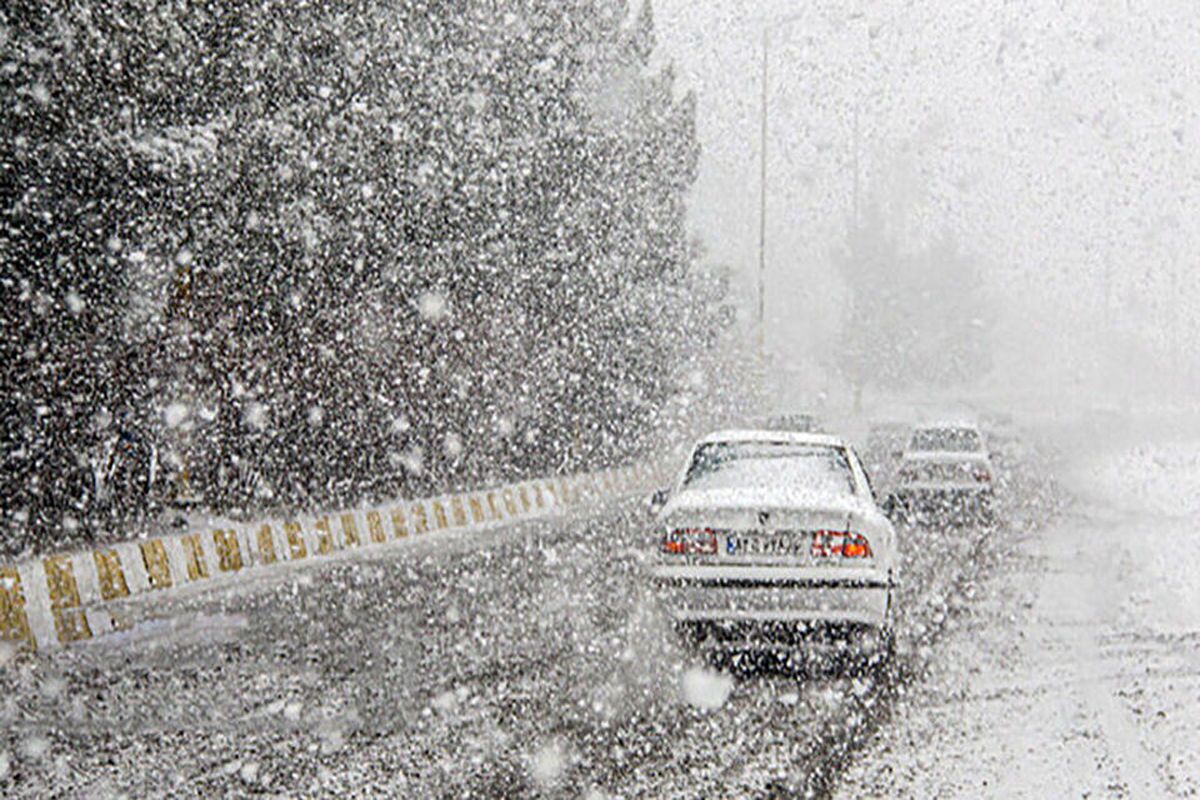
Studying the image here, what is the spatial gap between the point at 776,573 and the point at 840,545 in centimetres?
43

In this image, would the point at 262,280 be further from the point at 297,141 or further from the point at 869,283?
the point at 869,283

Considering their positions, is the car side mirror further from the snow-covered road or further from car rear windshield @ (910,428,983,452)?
car rear windshield @ (910,428,983,452)

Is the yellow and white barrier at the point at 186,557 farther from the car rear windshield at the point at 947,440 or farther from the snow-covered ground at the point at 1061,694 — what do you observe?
the snow-covered ground at the point at 1061,694

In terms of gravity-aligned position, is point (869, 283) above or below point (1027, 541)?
below

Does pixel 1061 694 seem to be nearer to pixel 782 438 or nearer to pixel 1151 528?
pixel 782 438

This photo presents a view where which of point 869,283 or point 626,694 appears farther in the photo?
point 869,283

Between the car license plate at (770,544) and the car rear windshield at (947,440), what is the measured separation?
13659 mm

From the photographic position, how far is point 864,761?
6.40 metres

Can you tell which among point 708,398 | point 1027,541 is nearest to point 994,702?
point 1027,541

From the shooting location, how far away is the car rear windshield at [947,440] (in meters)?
21.5

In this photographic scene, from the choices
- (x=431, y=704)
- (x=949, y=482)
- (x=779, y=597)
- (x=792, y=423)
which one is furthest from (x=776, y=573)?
(x=792, y=423)

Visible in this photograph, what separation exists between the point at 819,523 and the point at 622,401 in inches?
1145

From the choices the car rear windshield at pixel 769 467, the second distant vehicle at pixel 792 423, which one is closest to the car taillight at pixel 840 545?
the car rear windshield at pixel 769 467

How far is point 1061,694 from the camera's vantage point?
8102 millimetres
